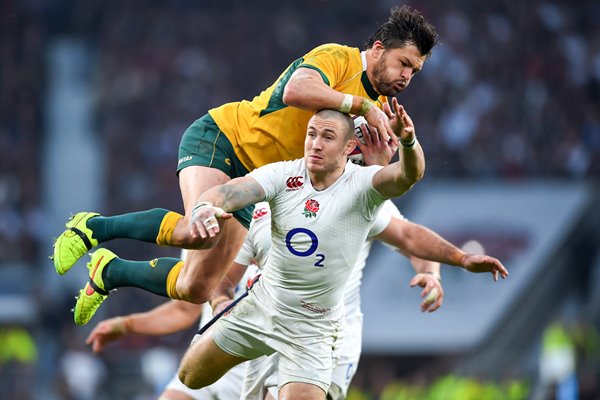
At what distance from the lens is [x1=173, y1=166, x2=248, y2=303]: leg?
24.0 feet

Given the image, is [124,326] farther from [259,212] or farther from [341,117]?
[341,117]

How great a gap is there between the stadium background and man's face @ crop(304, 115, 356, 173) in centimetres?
738

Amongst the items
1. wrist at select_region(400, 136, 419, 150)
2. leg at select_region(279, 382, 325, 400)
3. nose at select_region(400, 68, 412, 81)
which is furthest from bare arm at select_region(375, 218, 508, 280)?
leg at select_region(279, 382, 325, 400)

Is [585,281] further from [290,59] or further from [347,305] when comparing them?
[347,305]

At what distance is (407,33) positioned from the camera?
23.5 feet

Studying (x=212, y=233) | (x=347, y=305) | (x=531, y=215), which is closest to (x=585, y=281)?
(x=531, y=215)

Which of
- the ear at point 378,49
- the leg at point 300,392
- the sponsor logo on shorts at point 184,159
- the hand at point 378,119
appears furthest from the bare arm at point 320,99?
the leg at point 300,392

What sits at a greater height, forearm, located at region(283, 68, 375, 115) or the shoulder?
the shoulder

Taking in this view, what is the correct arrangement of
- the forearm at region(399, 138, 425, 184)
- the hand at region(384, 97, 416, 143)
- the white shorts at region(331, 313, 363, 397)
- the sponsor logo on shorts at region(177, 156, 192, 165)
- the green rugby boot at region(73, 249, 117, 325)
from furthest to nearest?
the white shorts at region(331, 313, 363, 397) < the green rugby boot at region(73, 249, 117, 325) < the sponsor logo on shorts at region(177, 156, 192, 165) < the forearm at region(399, 138, 425, 184) < the hand at region(384, 97, 416, 143)

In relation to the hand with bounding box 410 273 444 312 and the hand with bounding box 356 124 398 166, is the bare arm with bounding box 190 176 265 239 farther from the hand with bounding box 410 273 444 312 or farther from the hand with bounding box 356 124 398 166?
the hand with bounding box 410 273 444 312

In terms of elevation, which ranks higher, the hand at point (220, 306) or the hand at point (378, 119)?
the hand at point (378, 119)

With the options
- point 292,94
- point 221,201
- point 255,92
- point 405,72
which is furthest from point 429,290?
point 255,92

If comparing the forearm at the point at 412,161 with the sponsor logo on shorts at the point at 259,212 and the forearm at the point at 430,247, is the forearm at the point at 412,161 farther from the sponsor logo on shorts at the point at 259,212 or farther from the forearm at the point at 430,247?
the sponsor logo on shorts at the point at 259,212

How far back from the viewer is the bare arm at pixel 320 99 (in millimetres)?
6828
